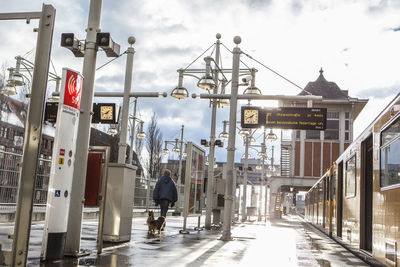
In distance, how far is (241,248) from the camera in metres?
11.0

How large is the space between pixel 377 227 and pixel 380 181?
A: 2.65 feet

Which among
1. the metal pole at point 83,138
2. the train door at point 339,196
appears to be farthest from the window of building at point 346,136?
the metal pole at point 83,138

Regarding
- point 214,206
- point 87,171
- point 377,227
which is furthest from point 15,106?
point 214,206

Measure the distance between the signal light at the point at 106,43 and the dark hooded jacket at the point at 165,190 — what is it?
6.04 metres

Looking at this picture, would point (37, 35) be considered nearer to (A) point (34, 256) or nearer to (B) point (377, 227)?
(A) point (34, 256)

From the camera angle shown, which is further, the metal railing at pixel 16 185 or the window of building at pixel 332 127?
the window of building at pixel 332 127

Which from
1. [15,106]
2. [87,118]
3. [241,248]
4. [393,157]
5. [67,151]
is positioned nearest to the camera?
[15,106]

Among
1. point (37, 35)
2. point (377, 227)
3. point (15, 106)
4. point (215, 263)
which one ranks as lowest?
point (215, 263)

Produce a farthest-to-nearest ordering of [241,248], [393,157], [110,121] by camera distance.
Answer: [110,121] → [241,248] → [393,157]

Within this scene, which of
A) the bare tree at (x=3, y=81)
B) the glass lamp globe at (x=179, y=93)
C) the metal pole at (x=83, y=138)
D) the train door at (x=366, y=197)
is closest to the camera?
the bare tree at (x=3, y=81)

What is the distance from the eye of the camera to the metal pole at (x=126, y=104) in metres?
15.3

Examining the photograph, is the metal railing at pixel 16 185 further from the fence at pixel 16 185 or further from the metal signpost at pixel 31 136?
the metal signpost at pixel 31 136

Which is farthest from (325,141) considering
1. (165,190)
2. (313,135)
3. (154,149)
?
(165,190)

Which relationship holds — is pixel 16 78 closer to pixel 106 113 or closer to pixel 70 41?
pixel 70 41
